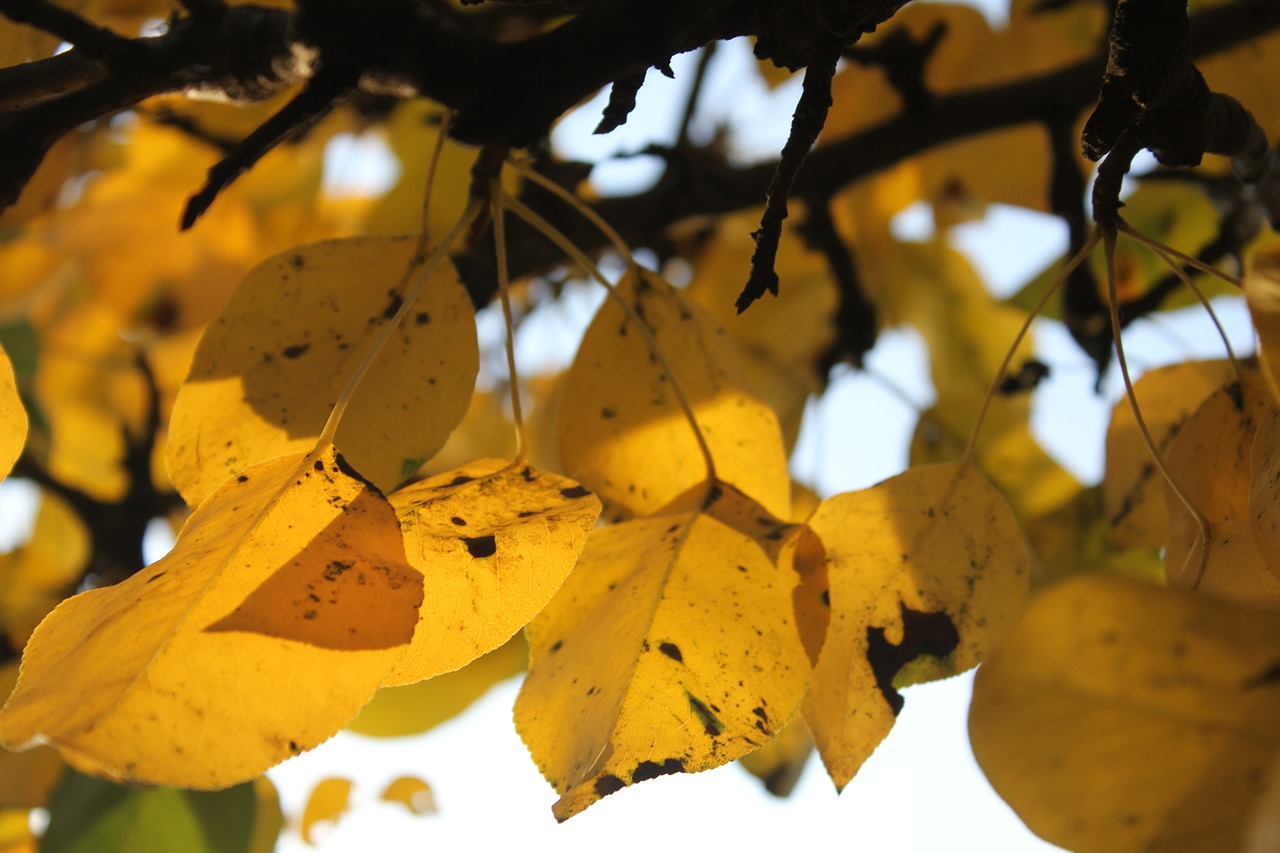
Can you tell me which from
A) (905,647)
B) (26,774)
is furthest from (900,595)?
(26,774)

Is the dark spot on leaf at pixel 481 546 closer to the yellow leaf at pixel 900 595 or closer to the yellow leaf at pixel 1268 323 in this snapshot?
the yellow leaf at pixel 900 595

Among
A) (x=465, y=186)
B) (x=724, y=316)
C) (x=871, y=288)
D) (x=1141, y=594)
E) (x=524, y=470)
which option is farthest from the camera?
(x=871, y=288)

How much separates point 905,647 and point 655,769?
10 cm

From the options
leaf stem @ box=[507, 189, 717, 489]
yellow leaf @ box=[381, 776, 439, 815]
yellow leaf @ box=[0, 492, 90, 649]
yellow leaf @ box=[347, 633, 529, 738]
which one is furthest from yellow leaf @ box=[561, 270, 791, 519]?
yellow leaf @ box=[0, 492, 90, 649]

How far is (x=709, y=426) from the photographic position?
0.43 meters

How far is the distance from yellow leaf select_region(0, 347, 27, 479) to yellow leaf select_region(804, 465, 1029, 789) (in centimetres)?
26

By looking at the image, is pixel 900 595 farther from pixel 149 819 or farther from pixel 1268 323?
pixel 149 819

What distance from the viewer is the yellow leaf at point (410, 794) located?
2.29 ft

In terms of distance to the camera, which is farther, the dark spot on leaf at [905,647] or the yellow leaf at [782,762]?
the yellow leaf at [782,762]

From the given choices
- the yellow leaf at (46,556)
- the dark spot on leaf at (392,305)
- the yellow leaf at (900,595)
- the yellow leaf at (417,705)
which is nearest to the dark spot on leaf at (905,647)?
the yellow leaf at (900,595)

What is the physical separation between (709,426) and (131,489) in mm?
572

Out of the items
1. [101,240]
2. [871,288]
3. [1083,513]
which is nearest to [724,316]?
[871,288]

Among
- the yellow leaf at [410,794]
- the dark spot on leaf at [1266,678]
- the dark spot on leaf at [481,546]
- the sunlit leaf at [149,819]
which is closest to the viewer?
the dark spot on leaf at [1266,678]

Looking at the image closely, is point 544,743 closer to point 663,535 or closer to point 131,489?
point 663,535
